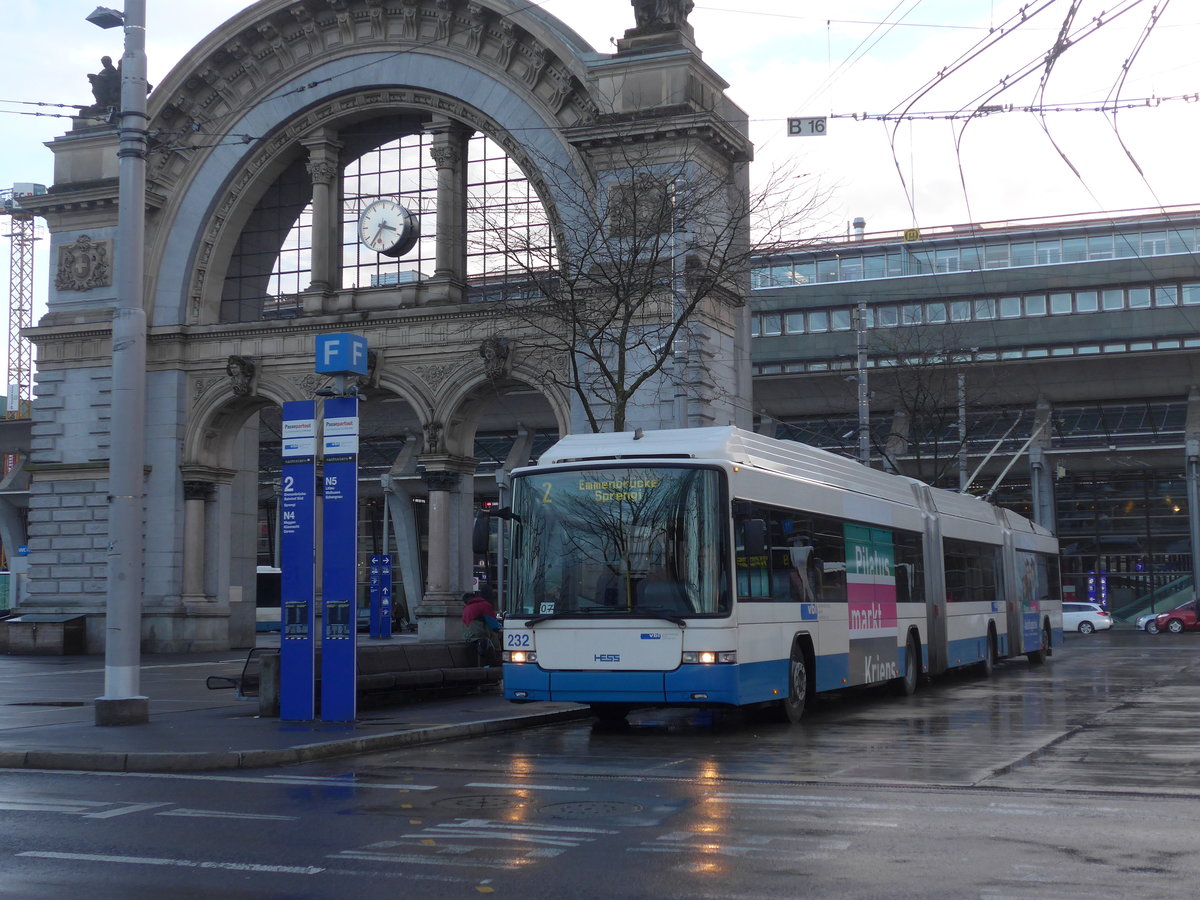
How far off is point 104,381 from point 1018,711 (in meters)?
26.6

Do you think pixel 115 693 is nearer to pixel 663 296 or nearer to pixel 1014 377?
pixel 663 296

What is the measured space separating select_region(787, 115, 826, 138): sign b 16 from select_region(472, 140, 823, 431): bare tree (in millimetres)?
1252

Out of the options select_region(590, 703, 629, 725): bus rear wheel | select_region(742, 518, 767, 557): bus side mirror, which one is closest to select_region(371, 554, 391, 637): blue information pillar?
select_region(590, 703, 629, 725): bus rear wheel

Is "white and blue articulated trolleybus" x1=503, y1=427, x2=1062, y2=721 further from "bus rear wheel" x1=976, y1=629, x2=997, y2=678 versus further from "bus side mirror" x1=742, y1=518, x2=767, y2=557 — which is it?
"bus rear wheel" x1=976, y1=629, x2=997, y2=678

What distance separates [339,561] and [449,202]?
20680 mm

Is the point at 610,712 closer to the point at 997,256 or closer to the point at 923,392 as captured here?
the point at 923,392

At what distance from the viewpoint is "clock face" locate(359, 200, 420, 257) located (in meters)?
37.1

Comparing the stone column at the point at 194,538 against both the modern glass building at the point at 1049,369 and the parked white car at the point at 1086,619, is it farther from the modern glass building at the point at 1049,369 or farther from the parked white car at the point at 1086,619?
the parked white car at the point at 1086,619

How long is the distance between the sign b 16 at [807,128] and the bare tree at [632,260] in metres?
1.25

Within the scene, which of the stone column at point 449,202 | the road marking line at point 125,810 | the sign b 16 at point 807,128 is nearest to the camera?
the road marking line at point 125,810

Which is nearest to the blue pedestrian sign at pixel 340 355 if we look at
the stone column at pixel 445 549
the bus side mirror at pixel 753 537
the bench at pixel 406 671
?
the bench at pixel 406 671

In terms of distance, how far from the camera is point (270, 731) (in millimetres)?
16062

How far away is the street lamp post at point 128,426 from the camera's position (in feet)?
55.7

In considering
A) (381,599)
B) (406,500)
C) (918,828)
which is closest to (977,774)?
(918,828)
